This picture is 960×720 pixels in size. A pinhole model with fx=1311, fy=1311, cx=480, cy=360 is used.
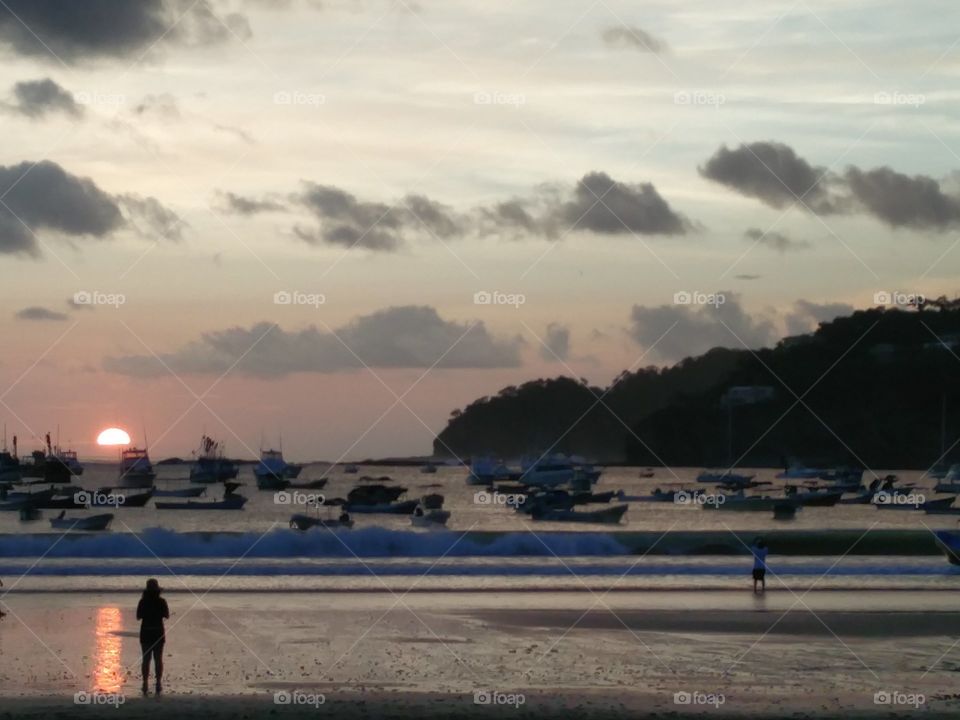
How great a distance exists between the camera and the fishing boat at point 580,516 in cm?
7775

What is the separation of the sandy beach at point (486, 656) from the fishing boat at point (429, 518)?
4138 centimetres

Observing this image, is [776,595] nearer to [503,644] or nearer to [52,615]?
[503,644]

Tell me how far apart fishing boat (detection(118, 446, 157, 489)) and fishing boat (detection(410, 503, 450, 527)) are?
141 feet

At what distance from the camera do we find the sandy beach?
1912 centimetres

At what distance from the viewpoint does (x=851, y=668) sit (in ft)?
76.0

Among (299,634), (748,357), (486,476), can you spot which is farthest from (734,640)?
(748,357)

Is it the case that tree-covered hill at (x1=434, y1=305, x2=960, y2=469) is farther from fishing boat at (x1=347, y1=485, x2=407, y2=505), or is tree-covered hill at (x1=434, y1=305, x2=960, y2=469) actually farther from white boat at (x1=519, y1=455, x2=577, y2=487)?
fishing boat at (x1=347, y1=485, x2=407, y2=505)

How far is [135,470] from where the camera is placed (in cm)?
12812

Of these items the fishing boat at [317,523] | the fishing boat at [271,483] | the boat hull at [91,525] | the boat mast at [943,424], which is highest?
the boat mast at [943,424]

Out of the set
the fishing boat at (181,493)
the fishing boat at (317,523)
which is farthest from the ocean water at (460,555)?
the fishing boat at (181,493)

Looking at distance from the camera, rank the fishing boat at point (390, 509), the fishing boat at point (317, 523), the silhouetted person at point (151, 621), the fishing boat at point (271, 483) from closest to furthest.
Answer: the silhouetted person at point (151, 621)
the fishing boat at point (317, 523)
the fishing boat at point (390, 509)
the fishing boat at point (271, 483)

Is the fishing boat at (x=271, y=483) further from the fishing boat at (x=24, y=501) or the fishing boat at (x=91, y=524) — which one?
the fishing boat at (x=91, y=524)

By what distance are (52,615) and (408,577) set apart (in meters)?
13.2

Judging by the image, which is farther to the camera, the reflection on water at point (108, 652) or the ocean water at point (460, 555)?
the ocean water at point (460, 555)
